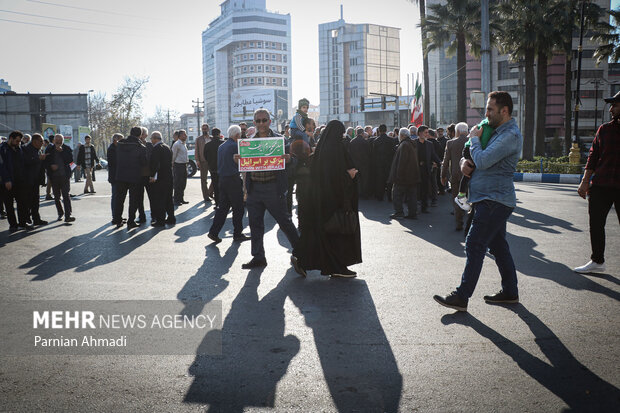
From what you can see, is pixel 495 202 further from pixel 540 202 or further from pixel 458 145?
pixel 540 202

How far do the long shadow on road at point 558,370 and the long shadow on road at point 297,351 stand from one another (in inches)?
33.9

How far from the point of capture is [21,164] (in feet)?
34.7

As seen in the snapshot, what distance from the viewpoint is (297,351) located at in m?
3.84

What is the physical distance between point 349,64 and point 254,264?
141698 millimetres

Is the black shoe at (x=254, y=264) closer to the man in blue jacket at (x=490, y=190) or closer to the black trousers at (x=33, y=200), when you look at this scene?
the man in blue jacket at (x=490, y=190)

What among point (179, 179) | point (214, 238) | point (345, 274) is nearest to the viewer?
point (345, 274)

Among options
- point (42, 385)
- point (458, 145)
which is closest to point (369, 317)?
point (42, 385)

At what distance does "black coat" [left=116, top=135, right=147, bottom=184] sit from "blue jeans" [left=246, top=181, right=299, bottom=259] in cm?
487

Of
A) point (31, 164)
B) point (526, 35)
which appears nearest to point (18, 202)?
point (31, 164)

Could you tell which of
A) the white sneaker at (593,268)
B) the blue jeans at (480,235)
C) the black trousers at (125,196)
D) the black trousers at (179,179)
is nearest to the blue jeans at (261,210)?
the blue jeans at (480,235)

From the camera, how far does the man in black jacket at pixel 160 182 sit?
10.8m

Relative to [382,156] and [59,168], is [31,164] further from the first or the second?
[382,156]

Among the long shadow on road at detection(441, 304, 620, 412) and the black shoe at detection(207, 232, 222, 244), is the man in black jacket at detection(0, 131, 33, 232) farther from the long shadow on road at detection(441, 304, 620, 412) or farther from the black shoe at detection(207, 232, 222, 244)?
the long shadow on road at detection(441, 304, 620, 412)

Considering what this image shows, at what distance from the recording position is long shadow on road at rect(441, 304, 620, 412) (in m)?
3.02
